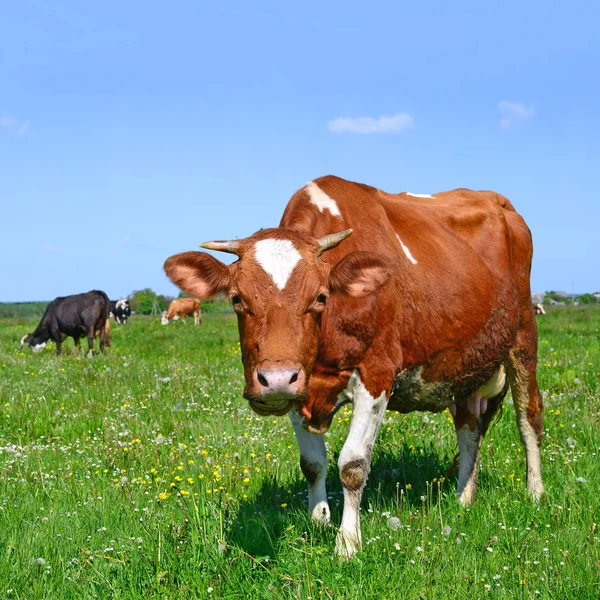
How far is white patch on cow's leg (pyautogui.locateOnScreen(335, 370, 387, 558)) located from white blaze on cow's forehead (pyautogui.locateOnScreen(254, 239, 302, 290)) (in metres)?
1.16

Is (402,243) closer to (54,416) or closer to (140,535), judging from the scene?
(140,535)

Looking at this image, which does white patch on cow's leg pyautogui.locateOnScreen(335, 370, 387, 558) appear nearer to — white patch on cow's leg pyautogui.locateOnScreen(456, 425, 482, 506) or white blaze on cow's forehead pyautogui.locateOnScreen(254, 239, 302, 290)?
white blaze on cow's forehead pyautogui.locateOnScreen(254, 239, 302, 290)

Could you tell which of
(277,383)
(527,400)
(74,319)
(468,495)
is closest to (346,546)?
(277,383)

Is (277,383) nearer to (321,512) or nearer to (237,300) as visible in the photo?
(237,300)

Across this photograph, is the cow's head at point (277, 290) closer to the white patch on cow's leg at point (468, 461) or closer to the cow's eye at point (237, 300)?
the cow's eye at point (237, 300)

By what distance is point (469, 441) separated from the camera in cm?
677

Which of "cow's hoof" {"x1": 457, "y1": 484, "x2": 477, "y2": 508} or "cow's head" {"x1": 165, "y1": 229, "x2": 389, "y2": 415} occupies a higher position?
"cow's head" {"x1": 165, "y1": 229, "x2": 389, "y2": 415}

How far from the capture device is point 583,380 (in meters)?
10.4

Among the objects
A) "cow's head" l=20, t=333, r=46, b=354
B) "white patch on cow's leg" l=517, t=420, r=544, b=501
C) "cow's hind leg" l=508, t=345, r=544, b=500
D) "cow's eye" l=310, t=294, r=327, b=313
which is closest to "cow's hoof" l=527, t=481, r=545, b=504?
"white patch on cow's leg" l=517, t=420, r=544, b=501

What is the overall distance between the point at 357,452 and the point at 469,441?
2.15 metres

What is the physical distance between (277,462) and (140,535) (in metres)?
2.06

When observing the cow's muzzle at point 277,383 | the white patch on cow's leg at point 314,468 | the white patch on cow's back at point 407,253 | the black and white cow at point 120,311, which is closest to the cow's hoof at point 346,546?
the white patch on cow's leg at point 314,468

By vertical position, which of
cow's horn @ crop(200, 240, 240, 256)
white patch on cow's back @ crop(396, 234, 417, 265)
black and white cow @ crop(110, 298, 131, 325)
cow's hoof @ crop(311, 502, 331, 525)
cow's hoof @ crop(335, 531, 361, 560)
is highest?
black and white cow @ crop(110, 298, 131, 325)

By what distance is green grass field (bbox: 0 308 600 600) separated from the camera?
13.6ft
